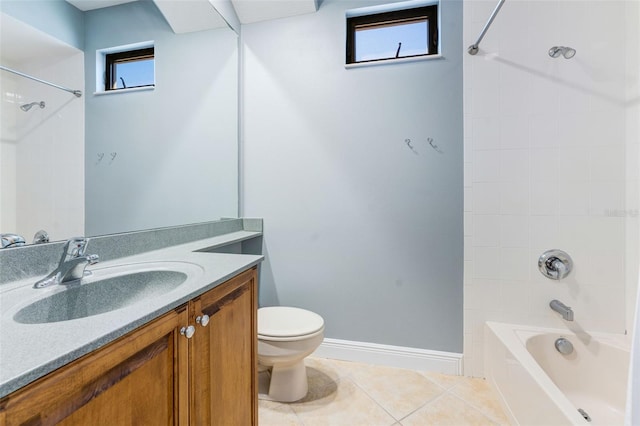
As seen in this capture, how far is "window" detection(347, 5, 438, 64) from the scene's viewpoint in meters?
1.78

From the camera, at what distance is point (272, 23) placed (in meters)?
1.96

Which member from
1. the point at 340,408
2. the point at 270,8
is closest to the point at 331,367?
the point at 340,408

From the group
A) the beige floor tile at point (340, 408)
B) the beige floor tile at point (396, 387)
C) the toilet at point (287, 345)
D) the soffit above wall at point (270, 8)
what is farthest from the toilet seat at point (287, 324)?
the soffit above wall at point (270, 8)

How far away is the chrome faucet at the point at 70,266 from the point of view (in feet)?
2.68

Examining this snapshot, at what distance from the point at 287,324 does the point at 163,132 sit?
1.20 m

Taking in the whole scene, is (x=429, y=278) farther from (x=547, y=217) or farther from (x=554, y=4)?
(x=554, y=4)

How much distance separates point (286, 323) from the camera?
4.93ft

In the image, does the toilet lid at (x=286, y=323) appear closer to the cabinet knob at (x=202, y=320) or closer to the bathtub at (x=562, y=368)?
the cabinet knob at (x=202, y=320)

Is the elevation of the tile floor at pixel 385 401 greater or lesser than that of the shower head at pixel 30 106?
lesser

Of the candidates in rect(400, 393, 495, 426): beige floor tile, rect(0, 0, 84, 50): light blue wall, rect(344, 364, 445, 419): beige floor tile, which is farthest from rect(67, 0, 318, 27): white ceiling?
rect(400, 393, 495, 426): beige floor tile

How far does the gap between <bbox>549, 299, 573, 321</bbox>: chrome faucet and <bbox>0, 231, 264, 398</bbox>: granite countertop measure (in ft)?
5.35

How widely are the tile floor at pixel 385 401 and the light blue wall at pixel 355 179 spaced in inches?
7.8

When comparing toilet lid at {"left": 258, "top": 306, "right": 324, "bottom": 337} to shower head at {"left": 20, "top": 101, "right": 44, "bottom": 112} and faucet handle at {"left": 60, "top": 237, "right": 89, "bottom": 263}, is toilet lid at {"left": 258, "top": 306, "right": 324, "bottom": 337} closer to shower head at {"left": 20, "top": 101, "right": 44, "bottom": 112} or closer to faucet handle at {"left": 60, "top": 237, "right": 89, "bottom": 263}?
faucet handle at {"left": 60, "top": 237, "right": 89, "bottom": 263}

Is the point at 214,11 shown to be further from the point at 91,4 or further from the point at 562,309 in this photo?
the point at 562,309
